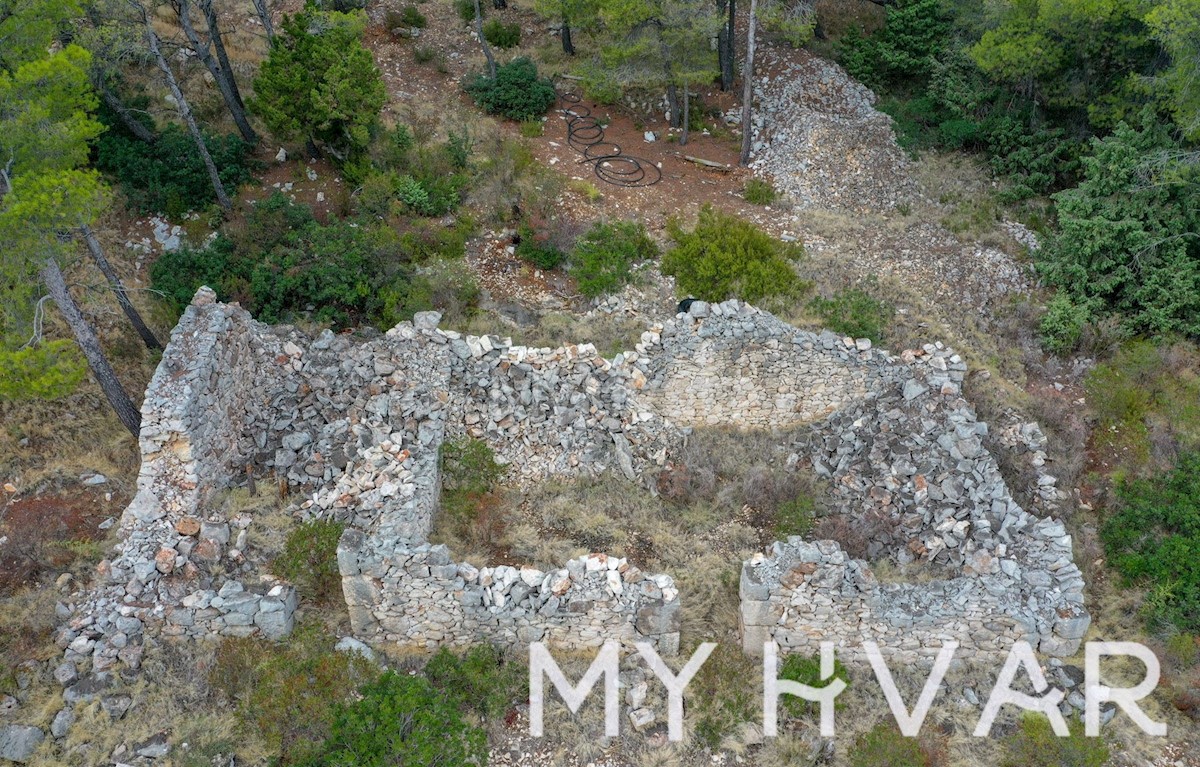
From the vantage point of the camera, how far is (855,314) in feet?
46.1

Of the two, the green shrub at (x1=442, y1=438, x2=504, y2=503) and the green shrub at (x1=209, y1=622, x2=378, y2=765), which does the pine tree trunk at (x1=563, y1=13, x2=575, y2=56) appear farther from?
the green shrub at (x1=209, y1=622, x2=378, y2=765)

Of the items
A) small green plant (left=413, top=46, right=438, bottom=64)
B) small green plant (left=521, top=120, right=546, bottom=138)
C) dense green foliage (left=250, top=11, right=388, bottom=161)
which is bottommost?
small green plant (left=521, top=120, right=546, bottom=138)

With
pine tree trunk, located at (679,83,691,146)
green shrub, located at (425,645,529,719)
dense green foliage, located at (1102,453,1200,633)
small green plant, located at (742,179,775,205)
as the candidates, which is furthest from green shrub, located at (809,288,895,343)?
green shrub, located at (425,645,529,719)

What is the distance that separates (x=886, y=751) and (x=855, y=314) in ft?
25.4

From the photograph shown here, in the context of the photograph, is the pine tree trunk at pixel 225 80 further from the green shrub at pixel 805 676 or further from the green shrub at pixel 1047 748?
the green shrub at pixel 1047 748

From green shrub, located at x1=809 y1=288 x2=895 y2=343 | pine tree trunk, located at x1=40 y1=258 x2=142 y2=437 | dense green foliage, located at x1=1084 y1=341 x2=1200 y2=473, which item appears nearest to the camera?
pine tree trunk, located at x1=40 y1=258 x2=142 y2=437

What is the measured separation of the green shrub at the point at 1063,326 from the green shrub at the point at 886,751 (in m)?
8.50

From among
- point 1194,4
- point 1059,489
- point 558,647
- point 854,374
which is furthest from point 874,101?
point 558,647

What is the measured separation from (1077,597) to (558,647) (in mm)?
6309

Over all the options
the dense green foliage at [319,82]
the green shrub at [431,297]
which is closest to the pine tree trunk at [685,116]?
the dense green foliage at [319,82]

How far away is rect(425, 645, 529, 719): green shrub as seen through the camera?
905cm

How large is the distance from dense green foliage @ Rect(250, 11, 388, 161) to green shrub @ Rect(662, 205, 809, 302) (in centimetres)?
734

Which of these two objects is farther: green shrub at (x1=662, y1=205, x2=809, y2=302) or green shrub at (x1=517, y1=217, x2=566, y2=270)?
green shrub at (x1=517, y1=217, x2=566, y2=270)

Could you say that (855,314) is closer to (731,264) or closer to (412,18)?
(731,264)
